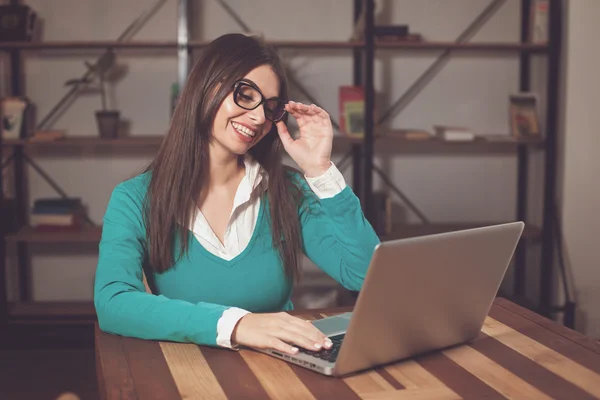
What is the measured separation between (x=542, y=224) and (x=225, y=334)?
9.30 ft

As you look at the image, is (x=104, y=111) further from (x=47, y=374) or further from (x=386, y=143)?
(x=386, y=143)

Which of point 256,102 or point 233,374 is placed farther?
point 256,102

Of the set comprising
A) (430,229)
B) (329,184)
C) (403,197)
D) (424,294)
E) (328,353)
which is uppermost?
(329,184)

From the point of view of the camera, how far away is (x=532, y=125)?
3.83 metres

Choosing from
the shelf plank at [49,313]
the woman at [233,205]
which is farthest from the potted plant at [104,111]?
the woman at [233,205]

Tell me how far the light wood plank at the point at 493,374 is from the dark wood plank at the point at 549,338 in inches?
5.7

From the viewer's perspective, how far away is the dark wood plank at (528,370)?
3.73 feet

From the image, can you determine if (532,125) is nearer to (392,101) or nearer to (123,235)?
(392,101)

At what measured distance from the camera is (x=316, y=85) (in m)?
4.00

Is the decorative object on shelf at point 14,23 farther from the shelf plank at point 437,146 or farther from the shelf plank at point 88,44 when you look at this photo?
the shelf plank at point 437,146

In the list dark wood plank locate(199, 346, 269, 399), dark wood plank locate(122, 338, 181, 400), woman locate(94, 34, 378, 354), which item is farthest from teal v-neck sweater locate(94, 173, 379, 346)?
dark wood plank locate(199, 346, 269, 399)

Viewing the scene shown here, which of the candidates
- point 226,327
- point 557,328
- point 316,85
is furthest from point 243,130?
point 316,85

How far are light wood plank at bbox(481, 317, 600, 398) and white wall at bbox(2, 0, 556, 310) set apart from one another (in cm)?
262

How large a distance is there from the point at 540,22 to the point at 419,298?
293cm
